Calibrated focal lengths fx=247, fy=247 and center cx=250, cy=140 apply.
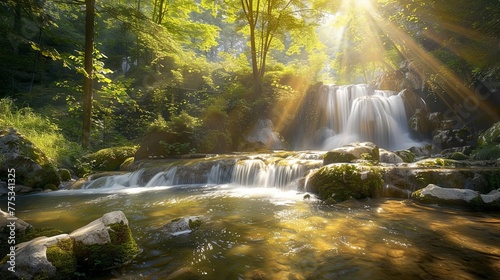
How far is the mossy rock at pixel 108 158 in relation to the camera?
11.8 meters

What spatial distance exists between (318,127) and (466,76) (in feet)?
29.9

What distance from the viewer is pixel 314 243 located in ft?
11.4

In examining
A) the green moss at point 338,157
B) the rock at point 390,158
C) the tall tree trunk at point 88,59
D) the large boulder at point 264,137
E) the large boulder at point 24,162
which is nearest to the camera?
the large boulder at point 24,162

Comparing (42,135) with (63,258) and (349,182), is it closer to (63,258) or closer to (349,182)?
(63,258)

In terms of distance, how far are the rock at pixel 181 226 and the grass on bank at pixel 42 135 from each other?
28.3ft

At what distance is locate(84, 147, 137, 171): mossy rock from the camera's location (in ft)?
38.6

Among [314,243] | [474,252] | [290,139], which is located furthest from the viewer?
[290,139]

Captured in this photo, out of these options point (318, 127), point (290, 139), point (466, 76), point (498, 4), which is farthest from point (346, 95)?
point (498, 4)

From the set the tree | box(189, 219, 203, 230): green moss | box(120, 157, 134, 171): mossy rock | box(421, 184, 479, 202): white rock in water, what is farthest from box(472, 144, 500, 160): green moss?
box(120, 157, 134, 171): mossy rock

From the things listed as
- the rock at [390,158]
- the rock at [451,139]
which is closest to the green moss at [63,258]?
the rock at [390,158]

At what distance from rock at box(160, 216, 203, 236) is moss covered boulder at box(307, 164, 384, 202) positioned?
3251 mm

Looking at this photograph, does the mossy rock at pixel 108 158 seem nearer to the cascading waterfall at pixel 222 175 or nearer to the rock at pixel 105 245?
the cascading waterfall at pixel 222 175

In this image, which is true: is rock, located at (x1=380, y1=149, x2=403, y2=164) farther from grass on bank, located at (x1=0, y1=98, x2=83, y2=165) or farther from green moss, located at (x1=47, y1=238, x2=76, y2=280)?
grass on bank, located at (x1=0, y1=98, x2=83, y2=165)

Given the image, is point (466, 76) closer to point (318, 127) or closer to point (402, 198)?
point (318, 127)
